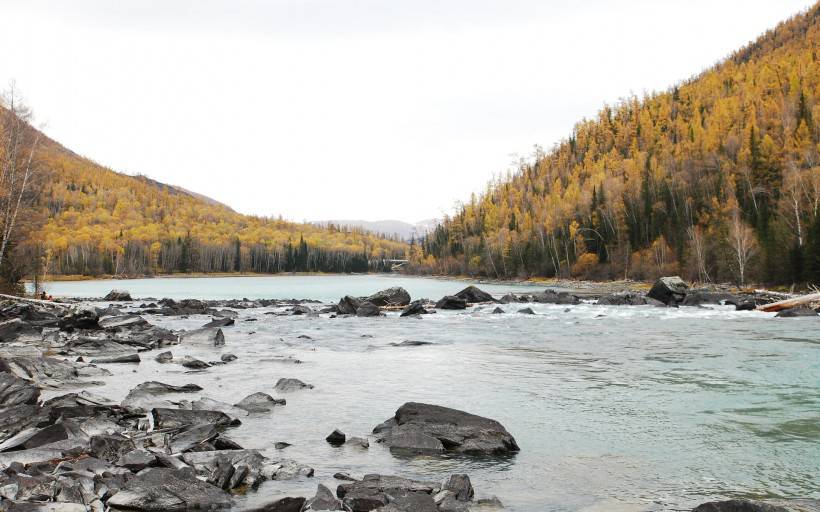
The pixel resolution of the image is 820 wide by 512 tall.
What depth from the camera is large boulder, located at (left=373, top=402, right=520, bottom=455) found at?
34.0 feet

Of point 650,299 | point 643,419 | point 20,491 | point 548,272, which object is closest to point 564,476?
point 643,419

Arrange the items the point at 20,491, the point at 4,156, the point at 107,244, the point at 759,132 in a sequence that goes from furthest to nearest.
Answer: the point at 107,244 < the point at 759,132 < the point at 4,156 < the point at 20,491

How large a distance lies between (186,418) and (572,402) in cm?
896

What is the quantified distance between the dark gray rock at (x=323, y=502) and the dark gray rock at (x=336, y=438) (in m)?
3.08

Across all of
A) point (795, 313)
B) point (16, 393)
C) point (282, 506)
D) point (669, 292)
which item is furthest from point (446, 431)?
point (669, 292)

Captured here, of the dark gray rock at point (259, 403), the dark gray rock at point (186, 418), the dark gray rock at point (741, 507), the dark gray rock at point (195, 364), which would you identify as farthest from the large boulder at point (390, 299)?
the dark gray rock at point (741, 507)

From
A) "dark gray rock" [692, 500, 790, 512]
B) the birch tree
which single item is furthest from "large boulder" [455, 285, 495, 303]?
"dark gray rock" [692, 500, 790, 512]

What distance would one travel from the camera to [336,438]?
10.7 metres

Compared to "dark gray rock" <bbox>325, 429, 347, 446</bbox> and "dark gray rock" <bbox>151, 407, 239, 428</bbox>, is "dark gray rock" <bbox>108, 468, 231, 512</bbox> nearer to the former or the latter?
"dark gray rock" <bbox>325, 429, 347, 446</bbox>

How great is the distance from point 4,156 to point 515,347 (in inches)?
1296

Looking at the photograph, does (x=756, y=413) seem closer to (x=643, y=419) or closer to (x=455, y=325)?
(x=643, y=419)

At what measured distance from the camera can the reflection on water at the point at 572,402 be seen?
870 centimetres

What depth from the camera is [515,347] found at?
24.8 metres

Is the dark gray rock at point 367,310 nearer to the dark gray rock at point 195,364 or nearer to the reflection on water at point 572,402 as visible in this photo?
the reflection on water at point 572,402
